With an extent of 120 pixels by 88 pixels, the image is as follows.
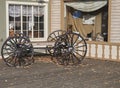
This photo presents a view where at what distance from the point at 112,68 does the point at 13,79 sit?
3722 mm

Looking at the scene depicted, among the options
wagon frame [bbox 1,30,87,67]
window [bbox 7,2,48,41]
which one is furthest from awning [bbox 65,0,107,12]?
wagon frame [bbox 1,30,87,67]

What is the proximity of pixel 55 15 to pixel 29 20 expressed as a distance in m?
1.18

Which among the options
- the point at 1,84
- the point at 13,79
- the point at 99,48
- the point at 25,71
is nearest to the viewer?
the point at 1,84

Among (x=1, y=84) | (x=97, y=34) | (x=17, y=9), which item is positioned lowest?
(x=1, y=84)

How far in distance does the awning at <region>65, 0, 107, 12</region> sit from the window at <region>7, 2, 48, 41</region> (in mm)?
1323

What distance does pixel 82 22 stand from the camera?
1462 cm

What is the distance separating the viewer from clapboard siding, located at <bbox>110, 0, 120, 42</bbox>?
521 inches

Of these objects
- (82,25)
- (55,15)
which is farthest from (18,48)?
(55,15)

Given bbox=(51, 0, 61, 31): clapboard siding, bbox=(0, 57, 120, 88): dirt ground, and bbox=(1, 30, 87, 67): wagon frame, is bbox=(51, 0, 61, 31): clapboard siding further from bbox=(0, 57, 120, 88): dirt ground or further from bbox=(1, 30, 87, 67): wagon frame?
bbox=(0, 57, 120, 88): dirt ground

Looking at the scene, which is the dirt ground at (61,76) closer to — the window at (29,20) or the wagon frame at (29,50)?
the wagon frame at (29,50)

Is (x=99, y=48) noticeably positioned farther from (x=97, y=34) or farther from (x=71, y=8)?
(x=71, y=8)

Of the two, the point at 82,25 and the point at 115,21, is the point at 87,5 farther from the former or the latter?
the point at 115,21

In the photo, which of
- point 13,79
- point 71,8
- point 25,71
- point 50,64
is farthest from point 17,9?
point 13,79

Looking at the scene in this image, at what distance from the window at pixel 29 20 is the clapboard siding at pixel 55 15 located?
1.00 ft
